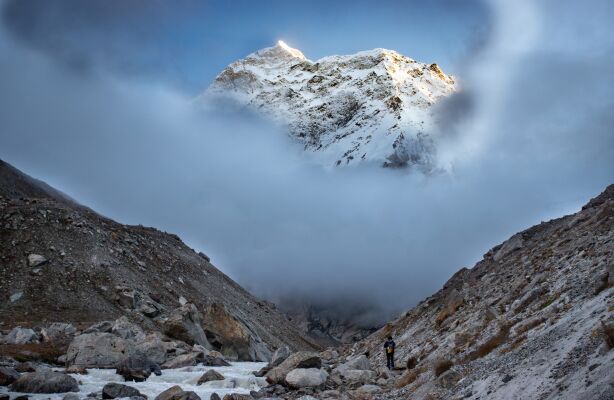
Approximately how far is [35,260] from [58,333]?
28.8m

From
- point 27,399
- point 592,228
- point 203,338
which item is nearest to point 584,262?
point 592,228

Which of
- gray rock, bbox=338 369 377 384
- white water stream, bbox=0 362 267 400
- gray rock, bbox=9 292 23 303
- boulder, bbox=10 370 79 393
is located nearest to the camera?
boulder, bbox=10 370 79 393

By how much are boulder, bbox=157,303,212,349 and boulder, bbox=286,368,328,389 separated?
119 feet

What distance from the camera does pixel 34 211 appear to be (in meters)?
87.4

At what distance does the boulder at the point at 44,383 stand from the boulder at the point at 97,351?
9784mm

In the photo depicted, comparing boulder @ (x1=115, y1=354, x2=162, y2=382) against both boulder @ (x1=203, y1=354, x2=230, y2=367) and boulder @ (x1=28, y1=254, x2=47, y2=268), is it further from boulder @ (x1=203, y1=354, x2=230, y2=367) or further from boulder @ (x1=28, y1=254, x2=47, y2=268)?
boulder @ (x1=28, y1=254, x2=47, y2=268)

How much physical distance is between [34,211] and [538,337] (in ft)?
280

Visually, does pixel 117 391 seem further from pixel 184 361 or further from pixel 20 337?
pixel 20 337

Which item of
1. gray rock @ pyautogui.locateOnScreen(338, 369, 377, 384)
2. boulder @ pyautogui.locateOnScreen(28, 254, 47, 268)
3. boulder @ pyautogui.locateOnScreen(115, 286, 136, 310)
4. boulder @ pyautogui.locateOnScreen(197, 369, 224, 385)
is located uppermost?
boulder @ pyautogui.locateOnScreen(28, 254, 47, 268)

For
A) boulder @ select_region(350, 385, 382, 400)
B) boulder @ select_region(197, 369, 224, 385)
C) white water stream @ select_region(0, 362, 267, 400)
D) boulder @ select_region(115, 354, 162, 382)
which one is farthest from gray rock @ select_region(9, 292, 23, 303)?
boulder @ select_region(350, 385, 382, 400)

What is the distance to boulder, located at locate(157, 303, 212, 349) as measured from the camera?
6919 centimetres

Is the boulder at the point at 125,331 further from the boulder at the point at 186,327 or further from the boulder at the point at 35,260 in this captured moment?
the boulder at the point at 35,260

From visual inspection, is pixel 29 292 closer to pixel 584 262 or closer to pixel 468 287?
pixel 468 287

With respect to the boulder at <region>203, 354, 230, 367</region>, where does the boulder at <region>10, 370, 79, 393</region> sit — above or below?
below
